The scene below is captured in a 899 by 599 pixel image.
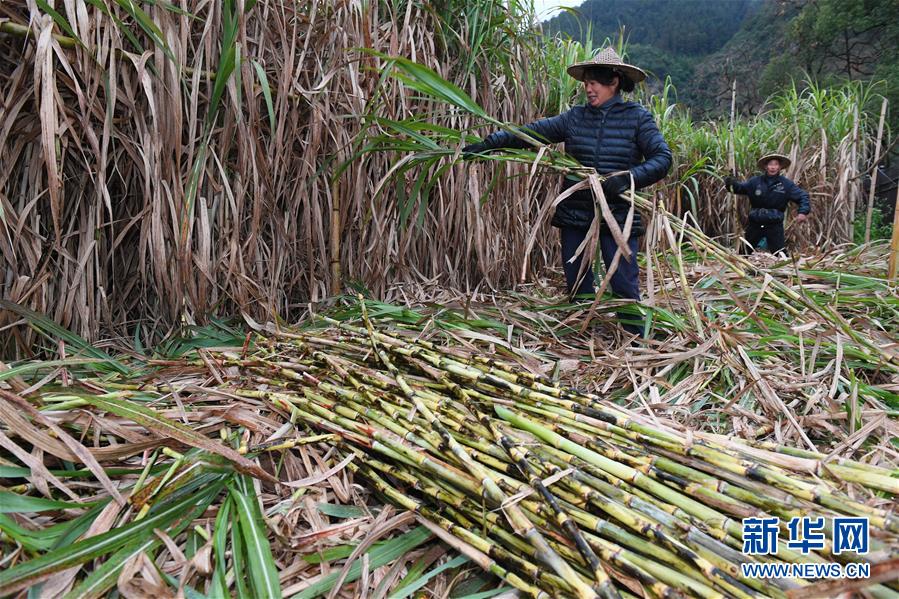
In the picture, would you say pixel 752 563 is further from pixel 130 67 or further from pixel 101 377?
pixel 130 67

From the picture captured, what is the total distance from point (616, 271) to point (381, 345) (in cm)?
131

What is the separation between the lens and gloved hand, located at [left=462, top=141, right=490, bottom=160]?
2.08 metres

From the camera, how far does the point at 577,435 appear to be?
3.57 feet

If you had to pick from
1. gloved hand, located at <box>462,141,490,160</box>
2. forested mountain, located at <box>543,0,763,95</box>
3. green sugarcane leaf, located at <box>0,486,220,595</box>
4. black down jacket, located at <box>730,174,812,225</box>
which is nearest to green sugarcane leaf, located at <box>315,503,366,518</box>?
green sugarcane leaf, located at <box>0,486,220,595</box>

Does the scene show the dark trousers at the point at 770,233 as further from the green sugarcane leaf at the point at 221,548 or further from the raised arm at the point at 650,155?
the green sugarcane leaf at the point at 221,548

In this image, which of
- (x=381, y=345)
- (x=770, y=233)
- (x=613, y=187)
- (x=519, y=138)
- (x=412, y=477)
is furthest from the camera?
(x=770, y=233)

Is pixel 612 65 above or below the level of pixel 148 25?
below

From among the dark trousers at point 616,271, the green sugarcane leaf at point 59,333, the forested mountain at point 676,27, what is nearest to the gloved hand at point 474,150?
the dark trousers at point 616,271

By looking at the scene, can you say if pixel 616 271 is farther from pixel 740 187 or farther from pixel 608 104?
pixel 740 187

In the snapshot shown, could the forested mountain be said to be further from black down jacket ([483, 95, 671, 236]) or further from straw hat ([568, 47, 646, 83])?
black down jacket ([483, 95, 671, 236])

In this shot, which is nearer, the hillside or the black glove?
the black glove

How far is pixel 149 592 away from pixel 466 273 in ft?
7.54

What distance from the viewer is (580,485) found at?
940mm

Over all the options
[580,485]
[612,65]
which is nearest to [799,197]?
[612,65]
